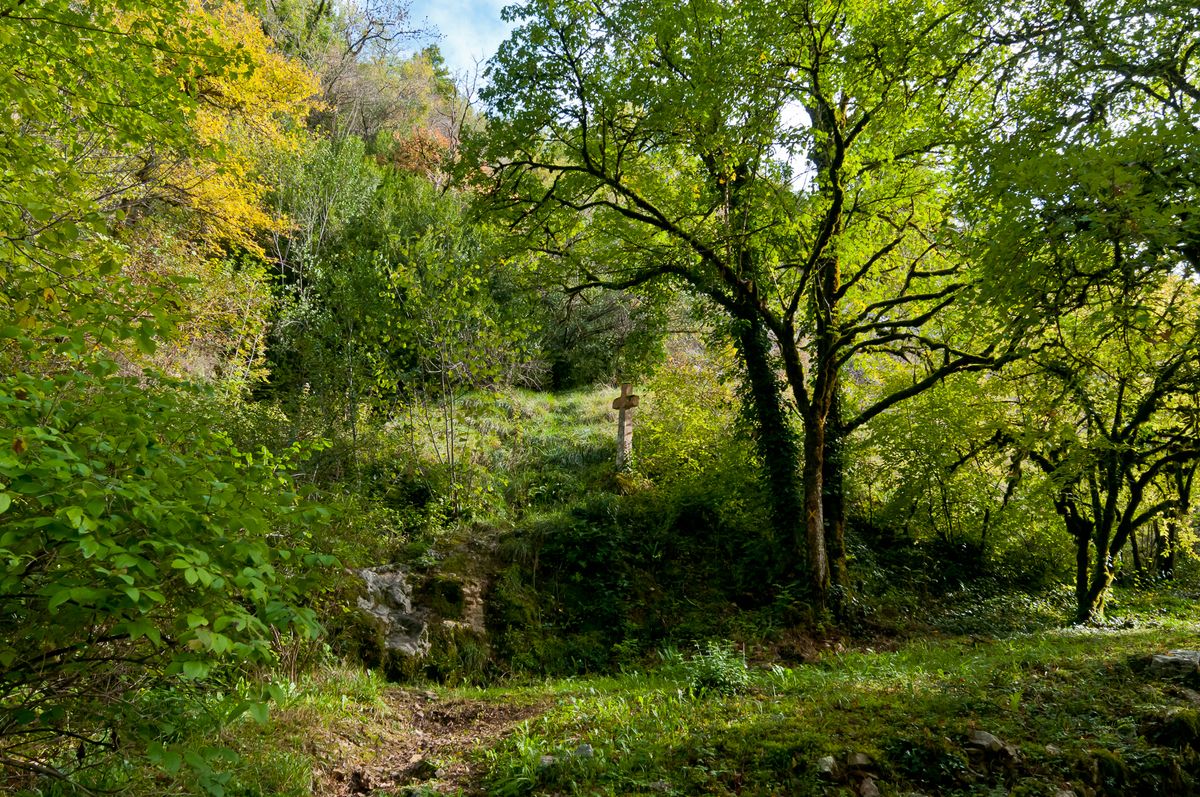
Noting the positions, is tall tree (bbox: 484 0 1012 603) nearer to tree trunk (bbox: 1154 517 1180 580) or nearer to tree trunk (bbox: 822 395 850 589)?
tree trunk (bbox: 822 395 850 589)

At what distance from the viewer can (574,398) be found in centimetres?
1812

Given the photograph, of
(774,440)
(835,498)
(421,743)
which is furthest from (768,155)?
(421,743)

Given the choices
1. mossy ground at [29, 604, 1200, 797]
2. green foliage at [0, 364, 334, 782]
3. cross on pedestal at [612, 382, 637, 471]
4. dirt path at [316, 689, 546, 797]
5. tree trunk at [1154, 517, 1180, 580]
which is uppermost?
cross on pedestal at [612, 382, 637, 471]

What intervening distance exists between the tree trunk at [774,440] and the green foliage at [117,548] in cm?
776

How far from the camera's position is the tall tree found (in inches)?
264

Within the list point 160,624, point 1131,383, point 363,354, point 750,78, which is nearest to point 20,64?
point 160,624

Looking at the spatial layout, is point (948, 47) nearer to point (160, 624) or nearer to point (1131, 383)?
point (1131, 383)

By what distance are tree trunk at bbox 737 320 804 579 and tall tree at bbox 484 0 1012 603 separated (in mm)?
62

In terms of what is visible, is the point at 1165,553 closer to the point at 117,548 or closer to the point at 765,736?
the point at 765,736

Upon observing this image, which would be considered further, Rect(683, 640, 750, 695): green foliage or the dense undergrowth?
Rect(683, 640, 750, 695): green foliage

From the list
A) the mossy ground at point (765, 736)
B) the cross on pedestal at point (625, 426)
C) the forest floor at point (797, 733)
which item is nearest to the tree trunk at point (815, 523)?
the forest floor at point (797, 733)

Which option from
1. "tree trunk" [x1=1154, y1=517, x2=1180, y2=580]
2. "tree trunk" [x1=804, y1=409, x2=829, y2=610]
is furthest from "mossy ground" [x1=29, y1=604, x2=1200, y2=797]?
"tree trunk" [x1=1154, y1=517, x2=1180, y2=580]

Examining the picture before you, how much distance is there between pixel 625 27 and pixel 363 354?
5.90m

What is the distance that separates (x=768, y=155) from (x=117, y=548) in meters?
7.48
